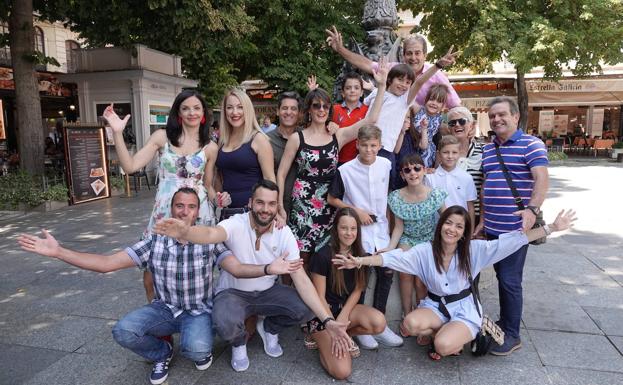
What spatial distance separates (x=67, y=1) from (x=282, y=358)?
406 inches

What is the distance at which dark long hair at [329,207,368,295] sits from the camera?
335cm

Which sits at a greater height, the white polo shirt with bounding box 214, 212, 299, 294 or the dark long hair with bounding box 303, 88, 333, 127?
the dark long hair with bounding box 303, 88, 333, 127

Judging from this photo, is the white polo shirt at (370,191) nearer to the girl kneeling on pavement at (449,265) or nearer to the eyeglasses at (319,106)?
the girl kneeling on pavement at (449,265)

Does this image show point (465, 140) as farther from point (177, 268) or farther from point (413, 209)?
point (177, 268)

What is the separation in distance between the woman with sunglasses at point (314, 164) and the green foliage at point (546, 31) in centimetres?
1338

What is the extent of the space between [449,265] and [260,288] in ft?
4.67

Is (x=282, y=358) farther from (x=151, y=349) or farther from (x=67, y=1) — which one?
(x=67, y=1)

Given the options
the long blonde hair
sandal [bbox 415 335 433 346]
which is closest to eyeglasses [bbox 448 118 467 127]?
the long blonde hair

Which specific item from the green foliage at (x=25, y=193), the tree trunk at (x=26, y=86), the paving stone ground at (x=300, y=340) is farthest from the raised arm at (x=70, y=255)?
the tree trunk at (x=26, y=86)

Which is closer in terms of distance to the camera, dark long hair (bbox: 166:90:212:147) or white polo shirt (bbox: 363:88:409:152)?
dark long hair (bbox: 166:90:212:147)

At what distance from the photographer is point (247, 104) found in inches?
140

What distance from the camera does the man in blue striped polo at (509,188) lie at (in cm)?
323

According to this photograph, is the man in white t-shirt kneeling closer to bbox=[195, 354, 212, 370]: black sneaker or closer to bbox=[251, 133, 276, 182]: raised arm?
bbox=[195, 354, 212, 370]: black sneaker

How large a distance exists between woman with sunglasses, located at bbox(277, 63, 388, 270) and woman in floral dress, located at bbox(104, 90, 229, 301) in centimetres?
60
